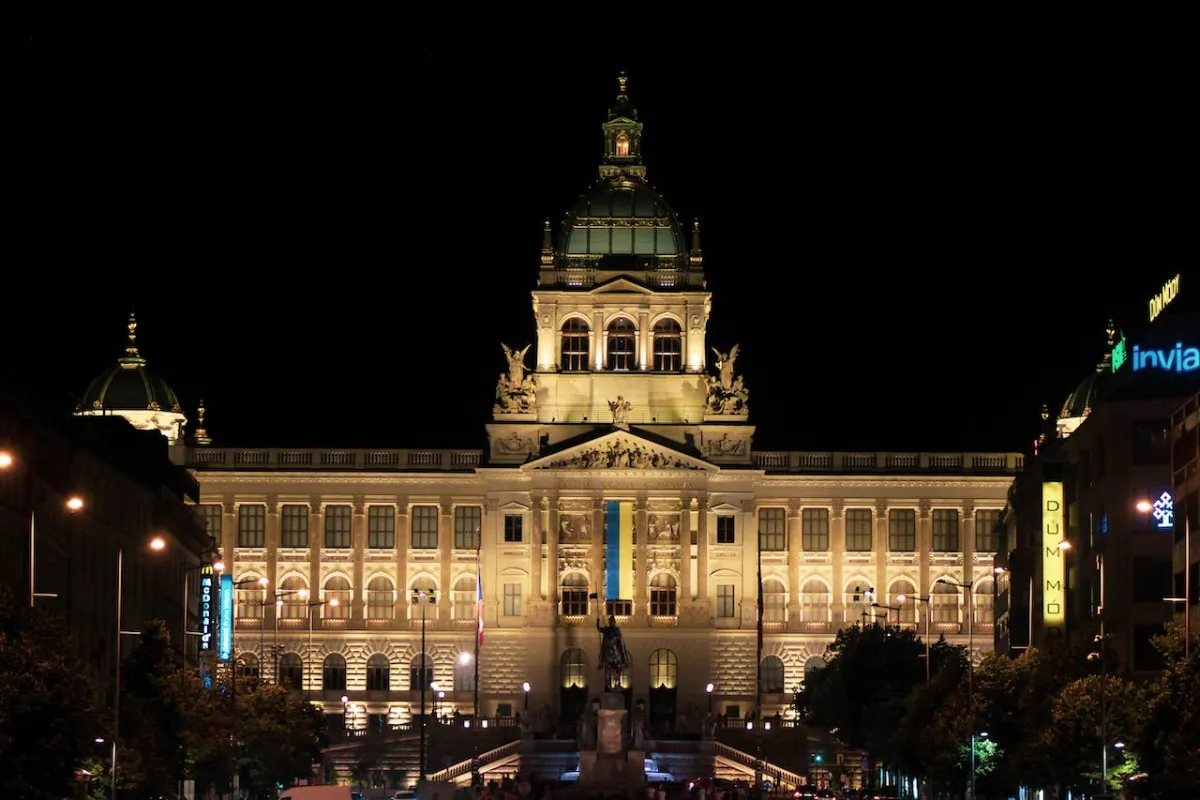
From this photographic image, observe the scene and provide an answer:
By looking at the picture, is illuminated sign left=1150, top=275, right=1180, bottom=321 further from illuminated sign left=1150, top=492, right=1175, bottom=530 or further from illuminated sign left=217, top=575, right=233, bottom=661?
illuminated sign left=217, top=575, right=233, bottom=661

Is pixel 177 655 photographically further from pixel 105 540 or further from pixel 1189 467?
pixel 1189 467

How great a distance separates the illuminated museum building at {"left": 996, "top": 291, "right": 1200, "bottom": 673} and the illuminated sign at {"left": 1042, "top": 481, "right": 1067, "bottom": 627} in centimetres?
4

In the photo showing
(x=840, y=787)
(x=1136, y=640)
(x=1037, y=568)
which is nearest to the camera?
(x=1136, y=640)

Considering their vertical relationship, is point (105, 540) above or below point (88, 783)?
above

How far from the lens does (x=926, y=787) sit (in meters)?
156

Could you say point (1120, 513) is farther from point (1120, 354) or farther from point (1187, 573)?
point (1187, 573)

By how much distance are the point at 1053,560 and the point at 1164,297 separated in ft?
44.0

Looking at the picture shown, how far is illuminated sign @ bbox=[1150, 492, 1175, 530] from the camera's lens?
410 ft

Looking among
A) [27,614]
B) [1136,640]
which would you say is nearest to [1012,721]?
[1136,640]

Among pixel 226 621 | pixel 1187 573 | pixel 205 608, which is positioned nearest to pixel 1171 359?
pixel 1187 573

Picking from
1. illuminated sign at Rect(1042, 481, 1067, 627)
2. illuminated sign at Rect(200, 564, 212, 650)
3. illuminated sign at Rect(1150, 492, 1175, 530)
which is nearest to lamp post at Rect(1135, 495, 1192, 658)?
illuminated sign at Rect(1150, 492, 1175, 530)

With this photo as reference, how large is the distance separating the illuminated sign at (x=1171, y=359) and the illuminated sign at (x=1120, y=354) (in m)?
2.76

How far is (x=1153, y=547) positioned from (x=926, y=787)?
1320 inches

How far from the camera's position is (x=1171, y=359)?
132 metres
